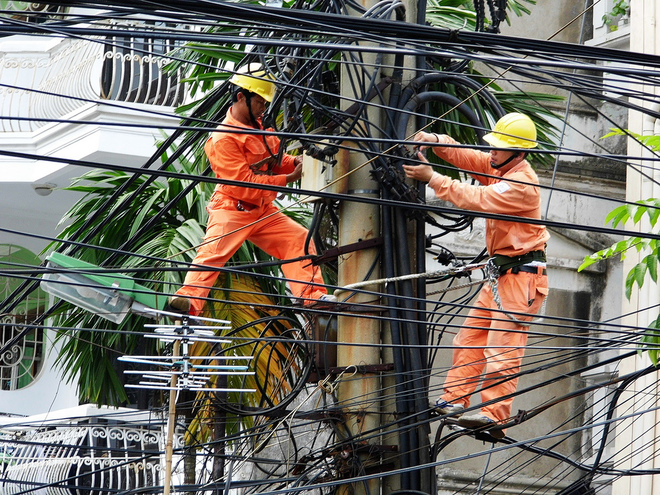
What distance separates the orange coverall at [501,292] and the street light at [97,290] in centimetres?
200

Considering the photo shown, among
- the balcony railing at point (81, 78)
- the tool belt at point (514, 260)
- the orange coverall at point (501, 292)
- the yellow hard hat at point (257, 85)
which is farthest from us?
the balcony railing at point (81, 78)

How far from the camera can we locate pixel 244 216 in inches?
298

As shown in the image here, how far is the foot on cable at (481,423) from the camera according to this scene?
21.9 feet

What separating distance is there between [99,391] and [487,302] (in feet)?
12.9

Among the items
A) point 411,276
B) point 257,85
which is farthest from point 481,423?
point 257,85

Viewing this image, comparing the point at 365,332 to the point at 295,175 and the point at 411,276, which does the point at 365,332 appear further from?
the point at 295,175

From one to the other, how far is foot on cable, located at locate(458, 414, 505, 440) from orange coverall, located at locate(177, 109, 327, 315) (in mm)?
1343

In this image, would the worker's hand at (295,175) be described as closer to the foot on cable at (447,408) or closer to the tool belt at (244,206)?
the tool belt at (244,206)

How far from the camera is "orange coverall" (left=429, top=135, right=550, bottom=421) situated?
22.6 ft

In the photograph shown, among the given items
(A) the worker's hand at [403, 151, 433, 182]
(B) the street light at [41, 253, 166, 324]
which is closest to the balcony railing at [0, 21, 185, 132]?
(B) the street light at [41, 253, 166, 324]

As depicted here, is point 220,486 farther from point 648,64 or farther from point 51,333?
point 51,333

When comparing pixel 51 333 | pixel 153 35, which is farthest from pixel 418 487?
pixel 51 333

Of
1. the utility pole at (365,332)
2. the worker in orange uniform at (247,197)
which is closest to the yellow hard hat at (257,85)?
the worker in orange uniform at (247,197)

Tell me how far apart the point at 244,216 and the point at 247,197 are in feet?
0.47
